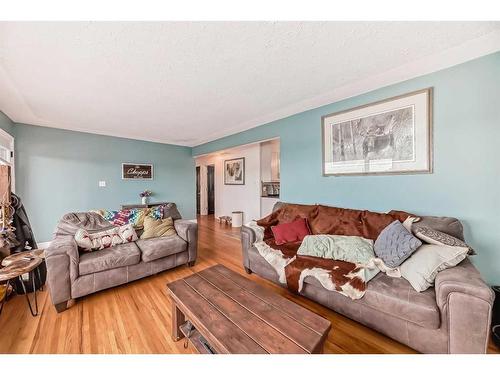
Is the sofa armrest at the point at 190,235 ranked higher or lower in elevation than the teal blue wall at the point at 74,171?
lower

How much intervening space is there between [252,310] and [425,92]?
2.51 meters

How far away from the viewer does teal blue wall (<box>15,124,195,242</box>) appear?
343cm

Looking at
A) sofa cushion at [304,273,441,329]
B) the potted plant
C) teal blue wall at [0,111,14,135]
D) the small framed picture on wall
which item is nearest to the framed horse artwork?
sofa cushion at [304,273,441,329]

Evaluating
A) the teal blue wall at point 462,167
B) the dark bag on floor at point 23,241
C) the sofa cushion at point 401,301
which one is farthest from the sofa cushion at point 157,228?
the teal blue wall at point 462,167

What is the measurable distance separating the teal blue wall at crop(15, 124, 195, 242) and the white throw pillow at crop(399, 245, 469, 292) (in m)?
5.10

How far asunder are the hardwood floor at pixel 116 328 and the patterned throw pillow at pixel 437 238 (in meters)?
0.70

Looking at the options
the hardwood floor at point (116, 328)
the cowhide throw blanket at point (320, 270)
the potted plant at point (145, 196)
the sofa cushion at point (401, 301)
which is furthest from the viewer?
the potted plant at point (145, 196)

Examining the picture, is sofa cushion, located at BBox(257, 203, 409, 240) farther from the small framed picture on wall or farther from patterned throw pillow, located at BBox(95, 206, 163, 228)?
the small framed picture on wall

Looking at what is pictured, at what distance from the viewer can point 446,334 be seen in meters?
1.16

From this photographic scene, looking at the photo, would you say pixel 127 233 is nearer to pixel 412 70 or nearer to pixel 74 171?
pixel 74 171

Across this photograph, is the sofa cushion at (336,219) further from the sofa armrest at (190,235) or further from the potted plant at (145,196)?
the potted plant at (145,196)

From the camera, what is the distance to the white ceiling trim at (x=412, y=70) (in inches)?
61.1
